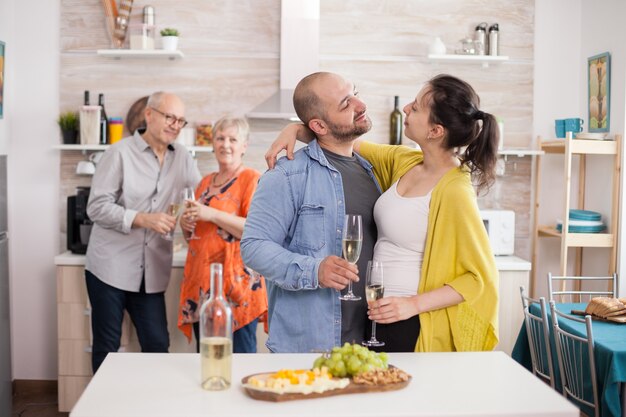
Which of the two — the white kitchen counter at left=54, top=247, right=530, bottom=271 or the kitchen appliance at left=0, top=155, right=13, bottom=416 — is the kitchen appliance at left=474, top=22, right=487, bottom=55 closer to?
the white kitchen counter at left=54, top=247, right=530, bottom=271

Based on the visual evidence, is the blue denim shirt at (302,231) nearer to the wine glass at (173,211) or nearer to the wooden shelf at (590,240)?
the wine glass at (173,211)

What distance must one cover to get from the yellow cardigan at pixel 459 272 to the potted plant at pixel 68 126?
2774 millimetres

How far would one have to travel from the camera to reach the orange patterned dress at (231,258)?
3.41 meters

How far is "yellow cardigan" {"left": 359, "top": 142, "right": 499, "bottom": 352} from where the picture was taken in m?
2.19

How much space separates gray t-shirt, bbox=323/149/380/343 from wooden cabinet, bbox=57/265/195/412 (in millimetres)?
1871

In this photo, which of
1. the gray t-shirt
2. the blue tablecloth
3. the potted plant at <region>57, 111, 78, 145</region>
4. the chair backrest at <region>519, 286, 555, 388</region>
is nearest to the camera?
the gray t-shirt

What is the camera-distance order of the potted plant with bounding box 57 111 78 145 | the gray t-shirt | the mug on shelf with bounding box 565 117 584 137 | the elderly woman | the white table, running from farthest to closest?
the potted plant with bounding box 57 111 78 145
the mug on shelf with bounding box 565 117 584 137
the elderly woman
the gray t-shirt
the white table

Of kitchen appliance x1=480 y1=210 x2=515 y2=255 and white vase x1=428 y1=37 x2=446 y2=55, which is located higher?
white vase x1=428 y1=37 x2=446 y2=55

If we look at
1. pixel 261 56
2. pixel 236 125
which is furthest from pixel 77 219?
pixel 261 56

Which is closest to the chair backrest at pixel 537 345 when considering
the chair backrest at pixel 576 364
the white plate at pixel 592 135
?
the chair backrest at pixel 576 364

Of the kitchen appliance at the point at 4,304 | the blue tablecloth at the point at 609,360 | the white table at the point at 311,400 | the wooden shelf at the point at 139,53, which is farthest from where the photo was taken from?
the wooden shelf at the point at 139,53

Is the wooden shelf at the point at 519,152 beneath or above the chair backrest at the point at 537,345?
above

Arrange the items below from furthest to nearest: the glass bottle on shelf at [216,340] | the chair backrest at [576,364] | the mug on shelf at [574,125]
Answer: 1. the mug on shelf at [574,125]
2. the chair backrest at [576,364]
3. the glass bottle on shelf at [216,340]

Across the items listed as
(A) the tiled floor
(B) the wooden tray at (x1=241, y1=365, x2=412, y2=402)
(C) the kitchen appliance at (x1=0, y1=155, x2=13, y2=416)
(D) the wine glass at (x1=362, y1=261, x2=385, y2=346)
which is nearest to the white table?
(B) the wooden tray at (x1=241, y1=365, x2=412, y2=402)
